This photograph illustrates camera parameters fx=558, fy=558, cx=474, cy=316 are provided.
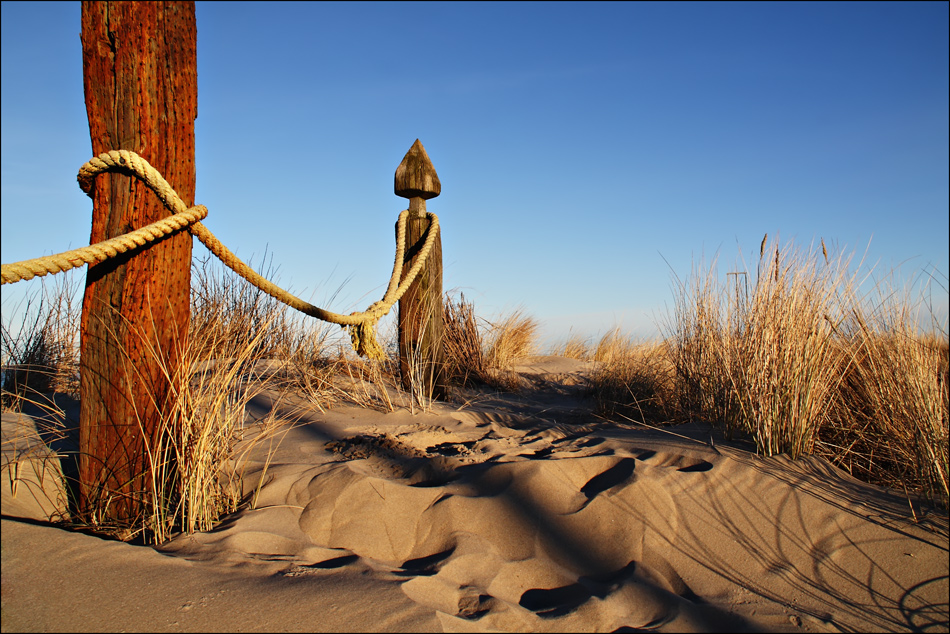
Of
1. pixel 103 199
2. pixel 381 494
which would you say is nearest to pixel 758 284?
pixel 381 494

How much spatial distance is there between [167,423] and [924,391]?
123 inches

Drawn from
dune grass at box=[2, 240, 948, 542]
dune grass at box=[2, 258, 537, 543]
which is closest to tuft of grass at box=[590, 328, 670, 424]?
dune grass at box=[2, 240, 948, 542]

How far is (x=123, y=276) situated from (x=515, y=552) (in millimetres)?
1742

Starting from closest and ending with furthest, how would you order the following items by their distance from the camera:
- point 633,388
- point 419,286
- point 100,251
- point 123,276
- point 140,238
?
point 100,251
point 140,238
point 123,276
point 419,286
point 633,388

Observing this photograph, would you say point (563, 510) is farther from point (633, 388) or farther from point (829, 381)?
point (633, 388)

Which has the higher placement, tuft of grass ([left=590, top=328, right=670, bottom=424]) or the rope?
the rope

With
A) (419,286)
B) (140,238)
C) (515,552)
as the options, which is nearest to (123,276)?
(140,238)

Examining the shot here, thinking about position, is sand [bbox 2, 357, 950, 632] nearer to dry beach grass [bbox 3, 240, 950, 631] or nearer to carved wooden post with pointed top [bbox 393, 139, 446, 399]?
dry beach grass [bbox 3, 240, 950, 631]

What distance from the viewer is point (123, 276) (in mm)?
2045

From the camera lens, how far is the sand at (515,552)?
149cm

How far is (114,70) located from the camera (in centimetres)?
201

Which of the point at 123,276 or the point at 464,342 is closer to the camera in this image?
the point at 123,276

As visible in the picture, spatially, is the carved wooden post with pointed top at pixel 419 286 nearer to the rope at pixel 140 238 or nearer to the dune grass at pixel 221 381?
the dune grass at pixel 221 381

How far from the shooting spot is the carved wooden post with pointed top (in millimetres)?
4332
